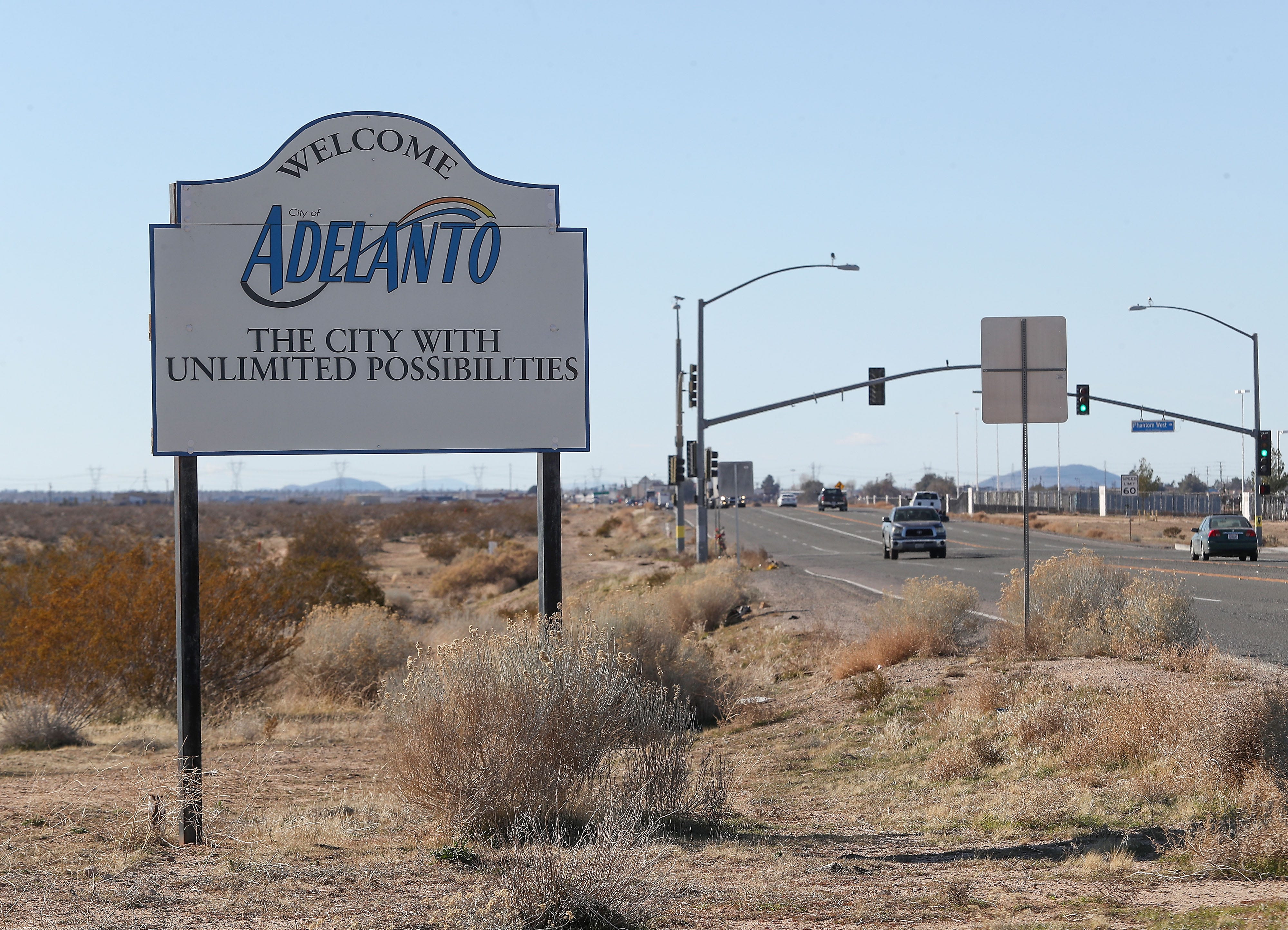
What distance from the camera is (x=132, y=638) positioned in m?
16.6

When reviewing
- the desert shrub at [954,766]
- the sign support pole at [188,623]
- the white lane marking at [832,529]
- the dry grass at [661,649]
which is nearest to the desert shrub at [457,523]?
the white lane marking at [832,529]

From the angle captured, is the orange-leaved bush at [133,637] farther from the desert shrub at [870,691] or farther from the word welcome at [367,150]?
the word welcome at [367,150]

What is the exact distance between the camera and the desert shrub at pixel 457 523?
85.2 m

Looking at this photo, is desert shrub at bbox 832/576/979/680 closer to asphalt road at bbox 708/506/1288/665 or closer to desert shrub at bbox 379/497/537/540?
asphalt road at bbox 708/506/1288/665

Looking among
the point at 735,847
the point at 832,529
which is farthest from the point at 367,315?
the point at 832,529

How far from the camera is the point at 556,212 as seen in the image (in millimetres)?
8898

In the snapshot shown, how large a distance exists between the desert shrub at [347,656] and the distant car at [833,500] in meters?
83.4

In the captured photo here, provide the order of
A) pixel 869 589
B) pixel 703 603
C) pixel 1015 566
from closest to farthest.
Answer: pixel 703 603
pixel 869 589
pixel 1015 566

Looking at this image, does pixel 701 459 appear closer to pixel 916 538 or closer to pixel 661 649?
pixel 916 538

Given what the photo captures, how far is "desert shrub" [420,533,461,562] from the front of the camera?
5738 cm

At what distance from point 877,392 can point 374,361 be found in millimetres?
30088

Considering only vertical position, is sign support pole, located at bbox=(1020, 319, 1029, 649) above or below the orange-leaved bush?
above

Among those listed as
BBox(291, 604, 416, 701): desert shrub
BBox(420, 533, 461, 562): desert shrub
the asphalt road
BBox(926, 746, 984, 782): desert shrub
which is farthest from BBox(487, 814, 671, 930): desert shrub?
BBox(420, 533, 461, 562): desert shrub

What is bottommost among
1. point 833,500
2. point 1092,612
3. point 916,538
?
point 916,538
